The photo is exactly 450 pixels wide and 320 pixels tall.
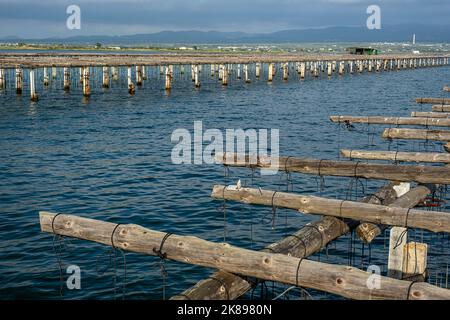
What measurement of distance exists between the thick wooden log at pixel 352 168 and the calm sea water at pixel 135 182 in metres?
2.18

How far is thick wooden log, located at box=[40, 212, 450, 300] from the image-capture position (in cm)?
820

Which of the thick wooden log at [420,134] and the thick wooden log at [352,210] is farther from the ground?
the thick wooden log at [420,134]

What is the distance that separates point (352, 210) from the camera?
39.3 feet

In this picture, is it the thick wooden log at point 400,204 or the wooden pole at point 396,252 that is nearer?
the wooden pole at point 396,252

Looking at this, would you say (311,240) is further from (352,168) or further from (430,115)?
(430,115)

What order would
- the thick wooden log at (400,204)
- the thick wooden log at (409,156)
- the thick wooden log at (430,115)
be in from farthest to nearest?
the thick wooden log at (430,115), the thick wooden log at (409,156), the thick wooden log at (400,204)

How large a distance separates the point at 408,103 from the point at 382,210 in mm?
49724

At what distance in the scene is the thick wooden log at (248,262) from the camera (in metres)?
8.20

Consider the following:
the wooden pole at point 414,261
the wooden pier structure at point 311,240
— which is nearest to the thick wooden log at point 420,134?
the wooden pier structure at point 311,240

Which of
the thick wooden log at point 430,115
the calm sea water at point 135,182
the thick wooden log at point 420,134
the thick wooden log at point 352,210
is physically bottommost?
the calm sea water at point 135,182

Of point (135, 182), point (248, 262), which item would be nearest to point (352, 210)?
point (248, 262)

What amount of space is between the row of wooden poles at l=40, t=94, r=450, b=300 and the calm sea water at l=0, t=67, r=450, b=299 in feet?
7.90

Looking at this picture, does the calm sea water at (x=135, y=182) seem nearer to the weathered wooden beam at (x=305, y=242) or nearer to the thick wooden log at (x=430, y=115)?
the weathered wooden beam at (x=305, y=242)

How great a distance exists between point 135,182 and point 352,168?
12.4m
